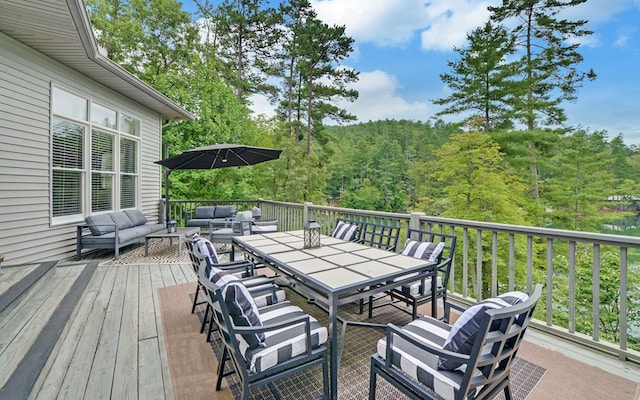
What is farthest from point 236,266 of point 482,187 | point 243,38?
point 243,38

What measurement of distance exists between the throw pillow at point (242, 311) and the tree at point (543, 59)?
53.5ft

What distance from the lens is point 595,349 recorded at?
8.27ft

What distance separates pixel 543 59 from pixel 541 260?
9961 mm

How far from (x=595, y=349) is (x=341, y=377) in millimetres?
2243

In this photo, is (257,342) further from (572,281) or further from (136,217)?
(136,217)

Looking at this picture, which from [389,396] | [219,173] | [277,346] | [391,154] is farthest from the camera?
[391,154]

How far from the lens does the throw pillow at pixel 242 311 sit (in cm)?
162

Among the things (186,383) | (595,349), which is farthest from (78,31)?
(595,349)

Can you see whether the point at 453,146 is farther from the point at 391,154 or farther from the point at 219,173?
the point at 391,154

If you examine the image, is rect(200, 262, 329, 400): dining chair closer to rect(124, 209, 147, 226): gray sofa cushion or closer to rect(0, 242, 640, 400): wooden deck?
rect(0, 242, 640, 400): wooden deck

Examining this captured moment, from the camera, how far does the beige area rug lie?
202 centimetres

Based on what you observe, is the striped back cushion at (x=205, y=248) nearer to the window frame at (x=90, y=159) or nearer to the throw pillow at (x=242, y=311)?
the throw pillow at (x=242, y=311)

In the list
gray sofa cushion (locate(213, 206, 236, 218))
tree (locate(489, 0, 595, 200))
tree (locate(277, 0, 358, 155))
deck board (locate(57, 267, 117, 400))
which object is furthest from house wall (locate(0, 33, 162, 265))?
tree (locate(489, 0, 595, 200))

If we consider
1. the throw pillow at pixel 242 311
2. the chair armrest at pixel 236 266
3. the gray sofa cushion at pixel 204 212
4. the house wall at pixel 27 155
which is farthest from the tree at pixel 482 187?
the house wall at pixel 27 155
